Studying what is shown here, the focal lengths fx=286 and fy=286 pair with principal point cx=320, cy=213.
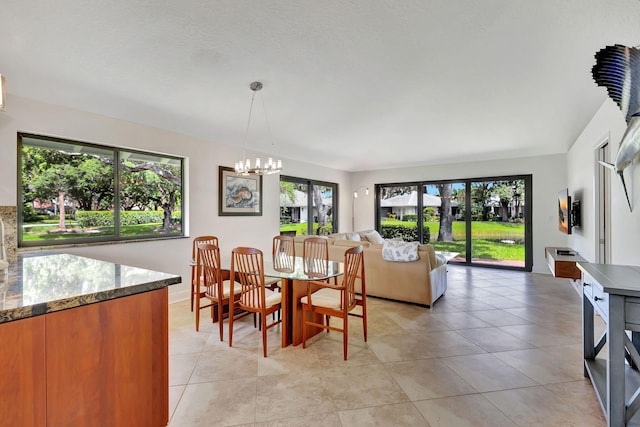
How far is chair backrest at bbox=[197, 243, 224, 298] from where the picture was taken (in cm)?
282

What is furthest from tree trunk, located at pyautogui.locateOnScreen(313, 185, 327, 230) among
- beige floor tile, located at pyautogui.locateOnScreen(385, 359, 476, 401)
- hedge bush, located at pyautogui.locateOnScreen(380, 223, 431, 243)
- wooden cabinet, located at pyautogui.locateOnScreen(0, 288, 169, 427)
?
wooden cabinet, located at pyautogui.locateOnScreen(0, 288, 169, 427)

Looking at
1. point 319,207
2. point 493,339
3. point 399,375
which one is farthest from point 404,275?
point 319,207

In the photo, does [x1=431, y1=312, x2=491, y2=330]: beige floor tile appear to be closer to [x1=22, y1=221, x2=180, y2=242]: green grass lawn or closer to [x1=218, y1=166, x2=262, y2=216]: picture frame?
[x1=218, y1=166, x2=262, y2=216]: picture frame

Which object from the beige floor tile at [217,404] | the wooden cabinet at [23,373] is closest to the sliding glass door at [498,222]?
the beige floor tile at [217,404]

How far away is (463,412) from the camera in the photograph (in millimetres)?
1874

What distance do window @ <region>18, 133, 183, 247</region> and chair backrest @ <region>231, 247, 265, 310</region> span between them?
2109mm

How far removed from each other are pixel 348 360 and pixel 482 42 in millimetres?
2997

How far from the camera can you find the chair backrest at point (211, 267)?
9.26 ft

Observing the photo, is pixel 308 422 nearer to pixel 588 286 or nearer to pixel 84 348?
pixel 84 348

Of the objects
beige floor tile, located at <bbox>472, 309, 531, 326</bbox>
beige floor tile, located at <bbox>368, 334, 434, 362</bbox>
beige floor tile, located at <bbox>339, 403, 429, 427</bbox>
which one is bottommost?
beige floor tile, located at <bbox>339, 403, 429, 427</bbox>

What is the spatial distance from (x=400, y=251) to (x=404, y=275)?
0.35 m

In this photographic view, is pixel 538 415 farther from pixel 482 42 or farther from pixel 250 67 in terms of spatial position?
pixel 250 67

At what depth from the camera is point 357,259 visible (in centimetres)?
275

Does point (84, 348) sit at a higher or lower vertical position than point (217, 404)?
higher
